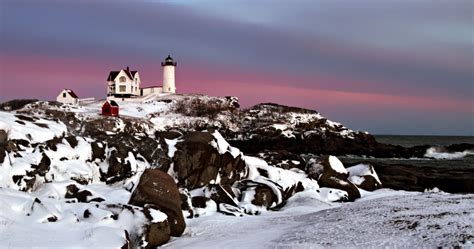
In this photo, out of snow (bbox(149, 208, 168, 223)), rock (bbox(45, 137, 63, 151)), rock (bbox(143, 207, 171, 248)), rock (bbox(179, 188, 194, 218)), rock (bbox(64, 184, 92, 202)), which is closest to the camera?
rock (bbox(143, 207, 171, 248))

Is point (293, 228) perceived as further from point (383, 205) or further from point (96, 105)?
point (96, 105)

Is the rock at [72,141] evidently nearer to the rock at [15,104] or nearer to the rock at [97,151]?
the rock at [97,151]

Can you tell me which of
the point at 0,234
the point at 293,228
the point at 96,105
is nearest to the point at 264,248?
the point at 293,228

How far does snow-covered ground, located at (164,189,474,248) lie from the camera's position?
14727mm

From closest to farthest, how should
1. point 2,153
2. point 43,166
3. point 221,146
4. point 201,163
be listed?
point 2,153, point 43,166, point 201,163, point 221,146

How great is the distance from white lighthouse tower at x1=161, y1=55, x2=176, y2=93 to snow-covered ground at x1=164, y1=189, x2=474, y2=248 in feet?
362

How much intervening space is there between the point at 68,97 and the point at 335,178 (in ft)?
301

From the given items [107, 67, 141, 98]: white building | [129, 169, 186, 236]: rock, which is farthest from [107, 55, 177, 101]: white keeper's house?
[129, 169, 186, 236]: rock

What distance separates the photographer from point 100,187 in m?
24.3

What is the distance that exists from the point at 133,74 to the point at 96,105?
57.4 ft

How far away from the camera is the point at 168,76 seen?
130 metres

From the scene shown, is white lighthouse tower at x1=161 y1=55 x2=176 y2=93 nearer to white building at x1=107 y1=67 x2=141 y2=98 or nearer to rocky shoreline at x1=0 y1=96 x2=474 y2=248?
white building at x1=107 y1=67 x2=141 y2=98

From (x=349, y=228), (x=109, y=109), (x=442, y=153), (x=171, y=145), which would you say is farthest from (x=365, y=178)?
(x=442, y=153)

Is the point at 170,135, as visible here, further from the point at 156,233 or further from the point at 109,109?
the point at 109,109
